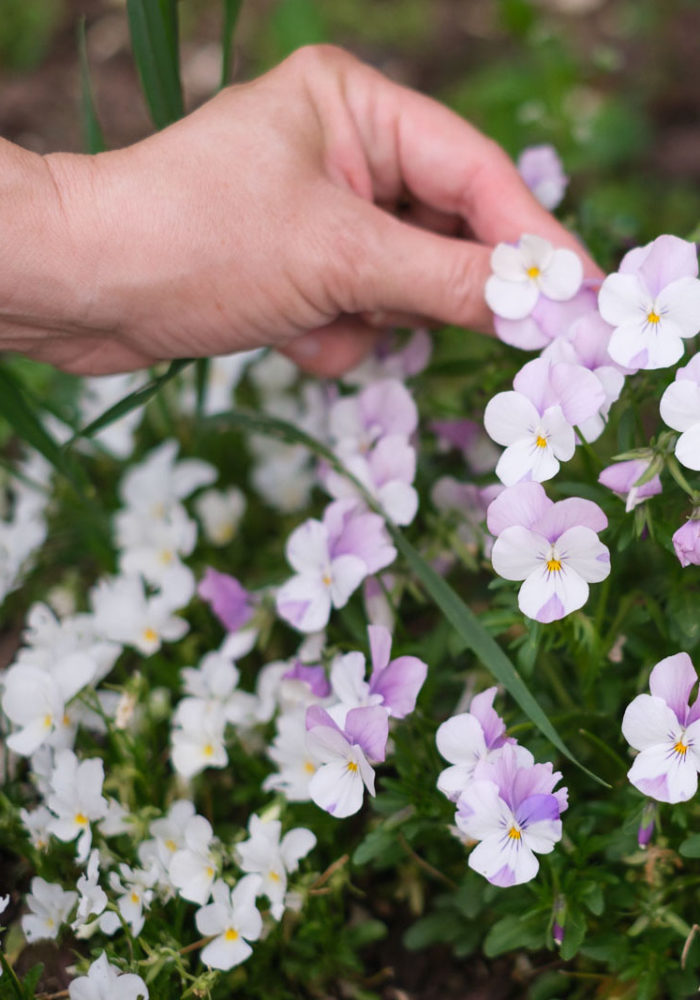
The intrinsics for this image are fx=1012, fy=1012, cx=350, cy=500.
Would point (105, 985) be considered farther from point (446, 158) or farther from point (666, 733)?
point (446, 158)

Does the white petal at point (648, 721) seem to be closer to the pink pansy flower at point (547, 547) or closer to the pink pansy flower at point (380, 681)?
the pink pansy flower at point (547, 547)

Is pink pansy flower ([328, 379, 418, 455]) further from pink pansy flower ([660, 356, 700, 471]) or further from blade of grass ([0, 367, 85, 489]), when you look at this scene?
pink pansy flower ([660, 356, 700, 471])

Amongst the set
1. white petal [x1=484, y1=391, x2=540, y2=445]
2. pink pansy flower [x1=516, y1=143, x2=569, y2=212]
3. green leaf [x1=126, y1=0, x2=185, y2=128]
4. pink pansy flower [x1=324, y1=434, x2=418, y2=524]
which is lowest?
pink pansy flower [x1=324, y1=434, x2=418, y2=524]

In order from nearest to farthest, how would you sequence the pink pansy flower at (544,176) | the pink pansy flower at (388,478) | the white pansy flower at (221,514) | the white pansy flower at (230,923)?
1. the white pansy flower at (230,923)
2. the pink pansy flower at (388,478)
3. the pink pansy flower at (544,176)
4. the white pansy flower at (221,514)

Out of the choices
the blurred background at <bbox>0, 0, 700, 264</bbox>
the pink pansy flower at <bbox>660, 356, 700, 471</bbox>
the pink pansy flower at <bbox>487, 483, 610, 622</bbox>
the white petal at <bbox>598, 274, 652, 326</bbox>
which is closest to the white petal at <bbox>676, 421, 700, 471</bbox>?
the pink pansy flower at <bbox>660, 356, 700, 471</bbox>

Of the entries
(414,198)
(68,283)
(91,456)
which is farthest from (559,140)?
(68,283)

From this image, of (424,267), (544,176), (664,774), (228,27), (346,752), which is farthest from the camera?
(544,176)

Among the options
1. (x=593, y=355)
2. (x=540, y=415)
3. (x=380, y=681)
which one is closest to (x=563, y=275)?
(x=593, y=355)

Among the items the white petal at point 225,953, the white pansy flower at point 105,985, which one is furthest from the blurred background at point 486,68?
the white pansy flower at point 105,985
